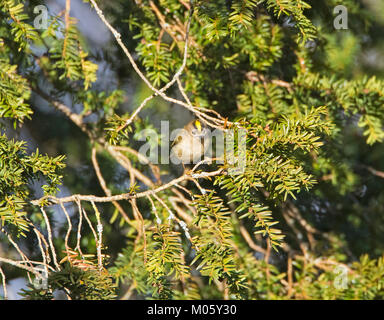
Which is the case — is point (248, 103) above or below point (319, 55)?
below

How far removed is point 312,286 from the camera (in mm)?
828

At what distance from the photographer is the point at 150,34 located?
2.51 ft

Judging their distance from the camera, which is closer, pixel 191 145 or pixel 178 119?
pixel 191 145
